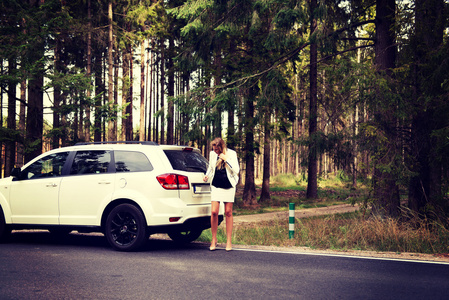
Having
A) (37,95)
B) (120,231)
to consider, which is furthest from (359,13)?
(37,95)

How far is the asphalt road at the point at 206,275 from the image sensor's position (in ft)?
18.0

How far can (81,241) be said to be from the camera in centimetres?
993

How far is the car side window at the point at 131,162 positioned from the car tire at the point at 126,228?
685mm

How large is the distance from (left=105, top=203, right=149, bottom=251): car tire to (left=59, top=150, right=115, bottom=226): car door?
0.32 m

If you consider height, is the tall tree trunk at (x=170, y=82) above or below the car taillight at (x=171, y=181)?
above

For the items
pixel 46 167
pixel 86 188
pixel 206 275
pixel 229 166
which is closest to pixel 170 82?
pixel 46 167

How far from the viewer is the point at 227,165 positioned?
27.5ft

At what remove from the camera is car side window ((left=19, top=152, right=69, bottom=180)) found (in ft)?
30.3

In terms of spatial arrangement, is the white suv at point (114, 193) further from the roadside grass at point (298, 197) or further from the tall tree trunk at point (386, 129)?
the roadside grass at point (298, 197)

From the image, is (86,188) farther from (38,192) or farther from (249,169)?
(249,169)

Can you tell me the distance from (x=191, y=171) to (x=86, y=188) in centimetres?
200

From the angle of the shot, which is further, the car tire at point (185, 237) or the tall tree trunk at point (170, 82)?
the tall tree trunk at point (170, 82)

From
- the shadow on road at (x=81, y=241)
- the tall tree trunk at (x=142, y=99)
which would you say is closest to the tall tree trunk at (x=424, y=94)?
the shadow on road at (x=81, y=241)

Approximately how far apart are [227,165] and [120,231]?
2.25 meters
